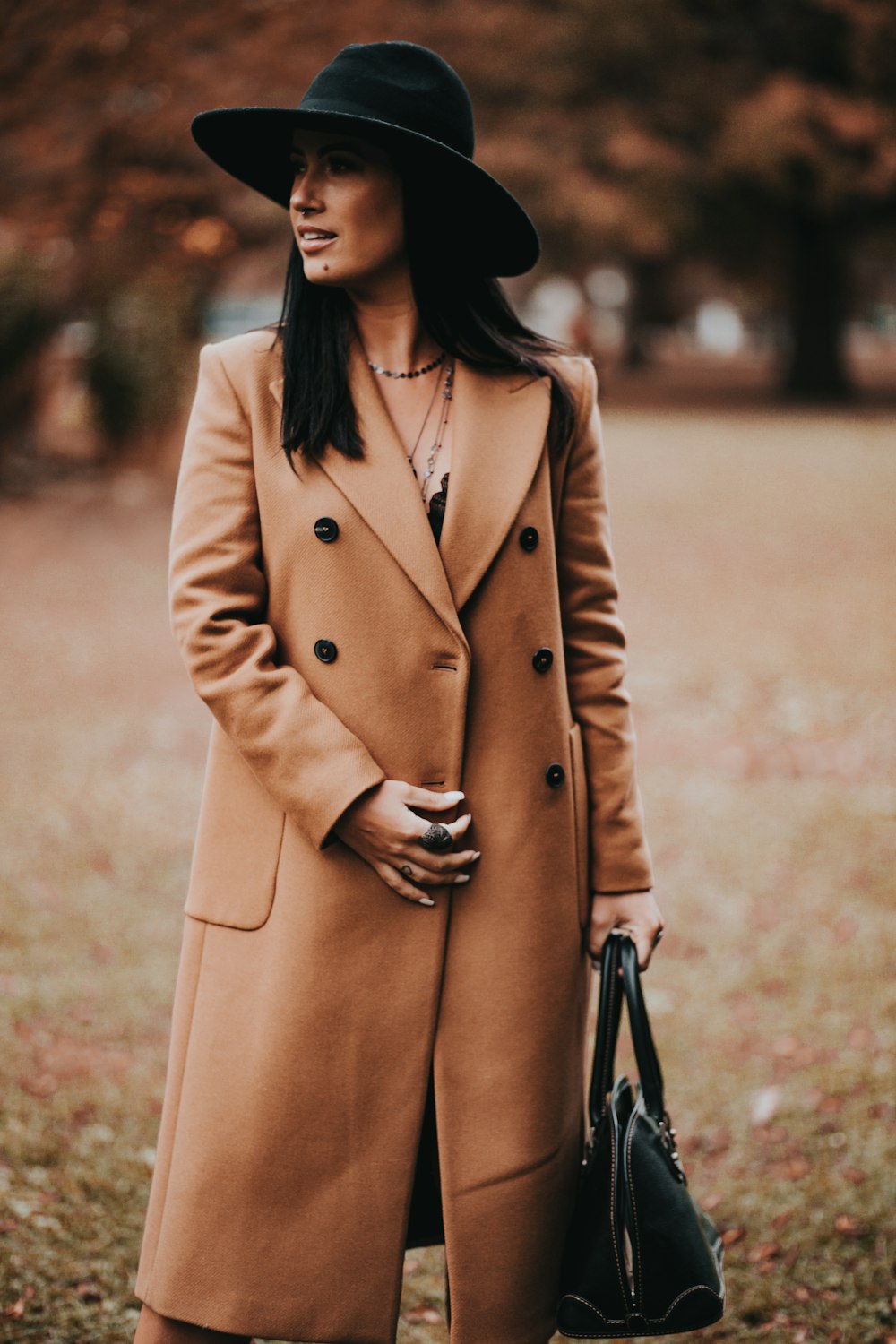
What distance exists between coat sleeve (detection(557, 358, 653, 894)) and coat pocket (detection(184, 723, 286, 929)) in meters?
0.58

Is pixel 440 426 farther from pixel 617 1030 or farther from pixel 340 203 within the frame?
pixel 617 1030

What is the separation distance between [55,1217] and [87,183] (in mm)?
12830

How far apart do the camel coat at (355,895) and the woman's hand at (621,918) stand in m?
0.16

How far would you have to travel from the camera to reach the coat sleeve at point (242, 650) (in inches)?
80.6

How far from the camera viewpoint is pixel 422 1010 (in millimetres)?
2178

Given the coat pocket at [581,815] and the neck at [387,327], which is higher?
the neck at [387,327]

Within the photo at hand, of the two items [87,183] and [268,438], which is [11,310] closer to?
[87,183]

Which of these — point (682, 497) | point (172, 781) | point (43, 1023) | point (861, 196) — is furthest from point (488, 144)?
point (43, 1023)

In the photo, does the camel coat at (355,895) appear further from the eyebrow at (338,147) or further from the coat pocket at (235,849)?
the eyebrow at (338,147)

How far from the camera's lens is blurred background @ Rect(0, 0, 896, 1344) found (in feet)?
12.2

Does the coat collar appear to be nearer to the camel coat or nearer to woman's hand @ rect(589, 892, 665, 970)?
the camel coat

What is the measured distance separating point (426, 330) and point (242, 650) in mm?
659

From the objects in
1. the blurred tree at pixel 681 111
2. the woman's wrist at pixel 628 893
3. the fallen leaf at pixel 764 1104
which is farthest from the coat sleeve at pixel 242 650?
the blurred tree at pixel 681 111

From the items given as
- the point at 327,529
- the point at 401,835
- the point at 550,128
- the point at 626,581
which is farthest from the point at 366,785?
the point at 550,128
